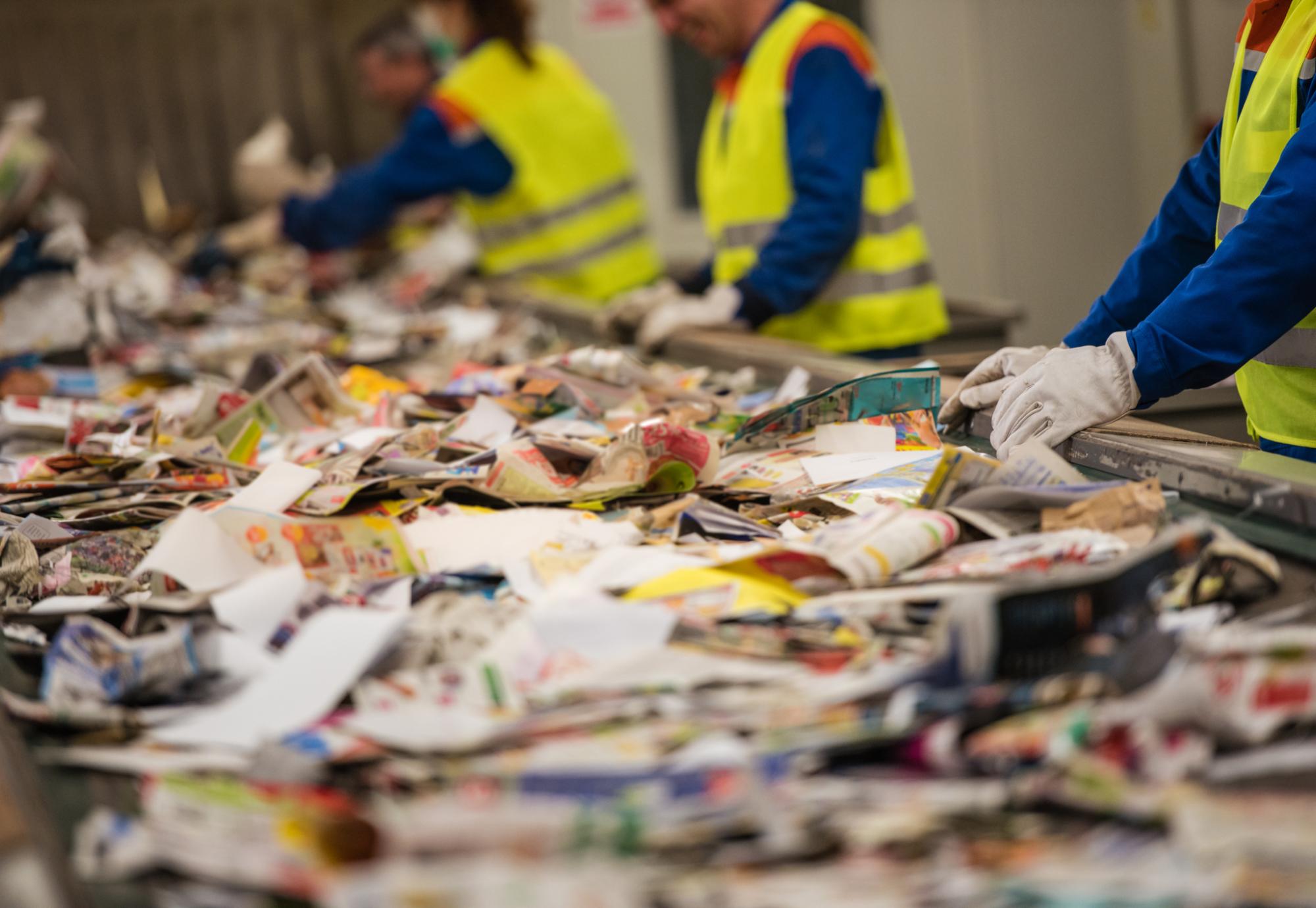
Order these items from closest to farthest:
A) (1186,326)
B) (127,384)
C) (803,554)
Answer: (803,554) < (1186,326) < (127,384)

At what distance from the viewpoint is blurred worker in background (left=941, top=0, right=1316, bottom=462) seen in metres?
1.73

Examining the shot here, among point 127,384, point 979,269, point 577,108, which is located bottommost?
point 979,269

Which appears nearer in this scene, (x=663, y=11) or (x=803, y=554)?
(x=803, y=554)

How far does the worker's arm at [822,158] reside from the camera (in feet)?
10.6

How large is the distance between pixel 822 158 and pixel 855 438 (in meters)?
1.42

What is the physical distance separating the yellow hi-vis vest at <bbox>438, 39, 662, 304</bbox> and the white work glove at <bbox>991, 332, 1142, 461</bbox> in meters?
3.39

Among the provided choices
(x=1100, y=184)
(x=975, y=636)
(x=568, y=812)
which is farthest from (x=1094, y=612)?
(x=1100, y=184)

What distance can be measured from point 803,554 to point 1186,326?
711 millimetres

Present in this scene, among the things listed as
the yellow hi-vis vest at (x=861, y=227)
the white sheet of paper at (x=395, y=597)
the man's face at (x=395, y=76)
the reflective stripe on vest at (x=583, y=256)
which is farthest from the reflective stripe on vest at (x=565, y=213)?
the white sheet of paper at (x=395, y=597)

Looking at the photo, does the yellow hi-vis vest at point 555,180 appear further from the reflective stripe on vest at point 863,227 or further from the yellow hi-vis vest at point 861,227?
the yellow hi-vis vest at point 861,227

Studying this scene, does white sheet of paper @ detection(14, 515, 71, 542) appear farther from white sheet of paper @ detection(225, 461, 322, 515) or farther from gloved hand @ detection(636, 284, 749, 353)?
gloved hand @ detection(636, 284, 749, 353)

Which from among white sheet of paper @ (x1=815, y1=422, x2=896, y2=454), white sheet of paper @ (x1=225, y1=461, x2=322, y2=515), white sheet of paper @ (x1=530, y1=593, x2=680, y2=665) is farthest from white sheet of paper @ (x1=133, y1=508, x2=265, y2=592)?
white sheet of paper @ (x1=815, y1=422, x2=896, y2=454)

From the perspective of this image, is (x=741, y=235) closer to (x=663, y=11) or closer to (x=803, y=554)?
(x=663, y=11)

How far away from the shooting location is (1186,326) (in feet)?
5.86
